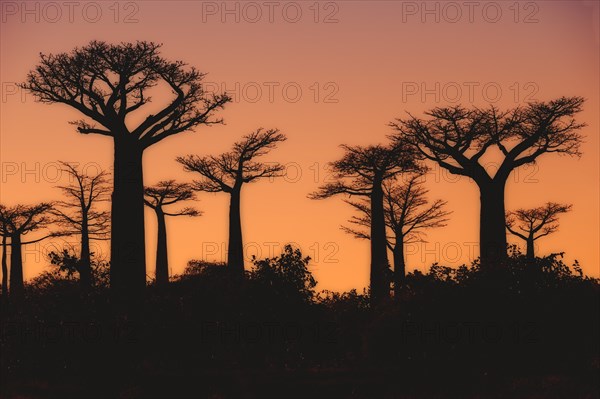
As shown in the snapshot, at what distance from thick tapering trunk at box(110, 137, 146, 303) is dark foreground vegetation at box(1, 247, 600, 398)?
85 centimetres

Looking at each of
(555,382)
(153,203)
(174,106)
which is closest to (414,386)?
(555,382)

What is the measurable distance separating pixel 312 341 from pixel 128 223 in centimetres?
532

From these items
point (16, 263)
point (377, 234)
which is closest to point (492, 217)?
point (377, 234)

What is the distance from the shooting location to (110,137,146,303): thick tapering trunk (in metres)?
21.1

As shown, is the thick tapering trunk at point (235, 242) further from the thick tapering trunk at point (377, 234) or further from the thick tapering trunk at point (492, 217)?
the thick tapering trunk at point (492, 217)

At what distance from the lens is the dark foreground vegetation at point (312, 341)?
15.7 meters

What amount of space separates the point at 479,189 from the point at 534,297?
866 centimetres

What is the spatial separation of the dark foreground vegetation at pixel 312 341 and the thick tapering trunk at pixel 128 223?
85cm

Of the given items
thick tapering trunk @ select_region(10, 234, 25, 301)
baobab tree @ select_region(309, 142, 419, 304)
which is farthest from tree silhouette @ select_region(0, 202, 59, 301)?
baobab tree @ select_region(309, 142, 419, 304)

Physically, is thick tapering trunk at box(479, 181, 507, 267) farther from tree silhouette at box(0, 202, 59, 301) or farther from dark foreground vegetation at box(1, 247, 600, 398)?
tree silhouette at box(0, 202, 59, 301)

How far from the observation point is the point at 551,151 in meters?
26.9

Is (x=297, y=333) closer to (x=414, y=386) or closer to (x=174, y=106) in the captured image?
(x=414, y=386)

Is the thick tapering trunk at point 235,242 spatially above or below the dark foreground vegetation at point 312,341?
above

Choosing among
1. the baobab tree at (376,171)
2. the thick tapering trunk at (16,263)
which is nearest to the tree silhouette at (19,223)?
the thick tapering trunk at (16,263)
